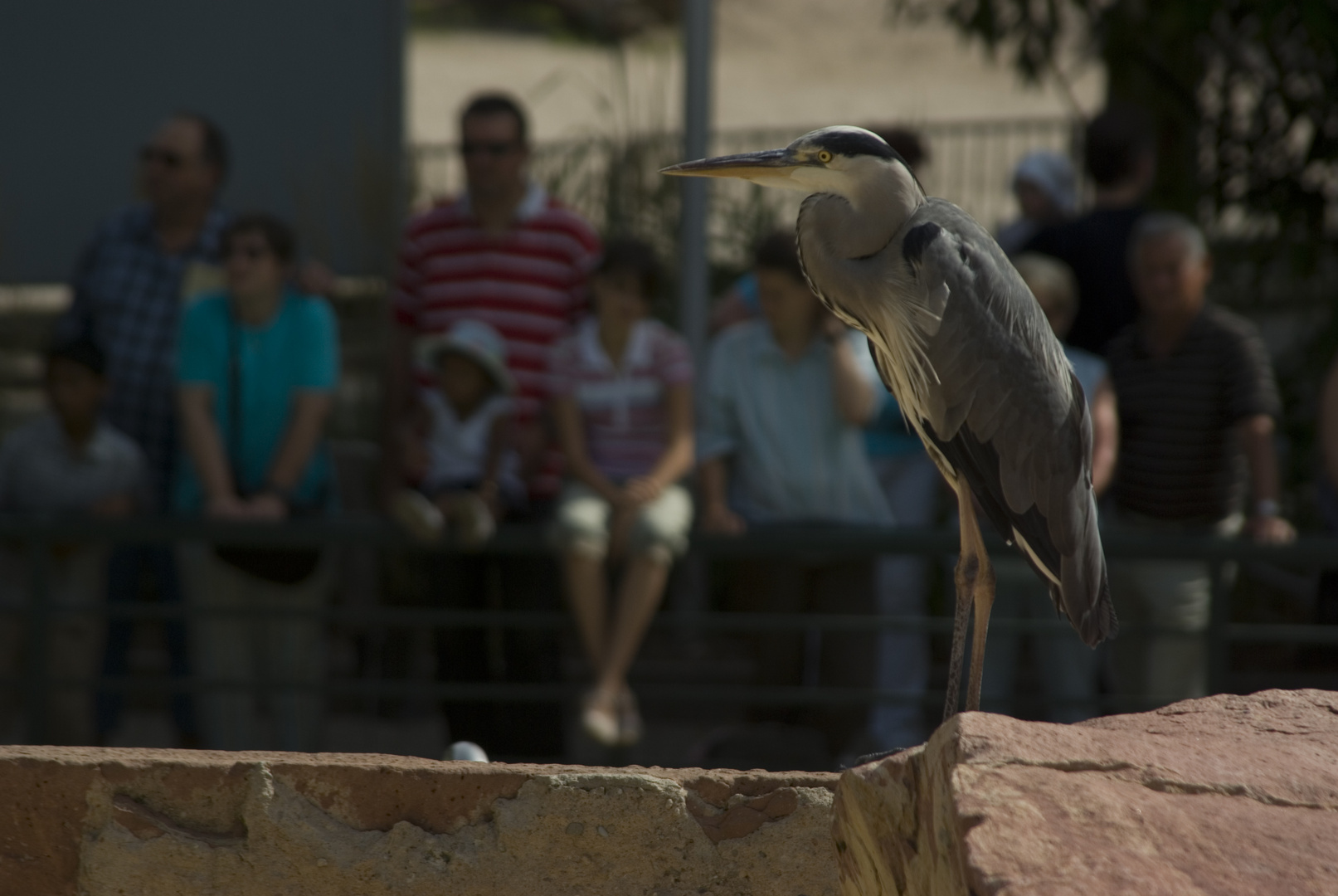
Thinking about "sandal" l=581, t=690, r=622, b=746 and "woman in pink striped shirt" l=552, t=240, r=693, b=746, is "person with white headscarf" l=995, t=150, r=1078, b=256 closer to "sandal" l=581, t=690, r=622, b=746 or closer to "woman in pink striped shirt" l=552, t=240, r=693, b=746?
A: "woman in pink striped shirt" l=552, t=240, r=693, b=746

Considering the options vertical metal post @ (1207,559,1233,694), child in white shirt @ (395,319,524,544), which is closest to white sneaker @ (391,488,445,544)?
child in white shirt @ (395,319,524,544)

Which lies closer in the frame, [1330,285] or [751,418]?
[751,418]

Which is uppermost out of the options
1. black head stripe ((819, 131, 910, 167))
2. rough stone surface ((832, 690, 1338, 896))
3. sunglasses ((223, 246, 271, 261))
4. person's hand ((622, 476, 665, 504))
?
black head stripe ((819, 131, 910, 167))

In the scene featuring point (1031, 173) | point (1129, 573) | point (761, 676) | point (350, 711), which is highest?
point (1031, 173)

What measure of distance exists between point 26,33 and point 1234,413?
4993mm

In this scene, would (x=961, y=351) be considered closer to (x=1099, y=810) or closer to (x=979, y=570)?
(x=979, y=570)

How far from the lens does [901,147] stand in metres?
5.28

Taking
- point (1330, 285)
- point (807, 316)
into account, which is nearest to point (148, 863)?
point (807, 316)

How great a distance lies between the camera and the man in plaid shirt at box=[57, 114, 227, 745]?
5.16 meters

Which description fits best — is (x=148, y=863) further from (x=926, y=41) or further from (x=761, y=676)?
(x=926, y=41)

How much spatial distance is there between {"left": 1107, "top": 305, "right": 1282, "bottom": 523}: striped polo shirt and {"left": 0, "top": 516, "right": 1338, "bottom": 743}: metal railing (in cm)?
36

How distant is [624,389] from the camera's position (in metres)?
4.93

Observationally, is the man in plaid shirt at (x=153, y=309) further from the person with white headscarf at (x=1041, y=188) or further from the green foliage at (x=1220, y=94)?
the green foliage at (x=1220, y=94)

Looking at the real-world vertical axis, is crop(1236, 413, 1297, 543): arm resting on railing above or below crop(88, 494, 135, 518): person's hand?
above
